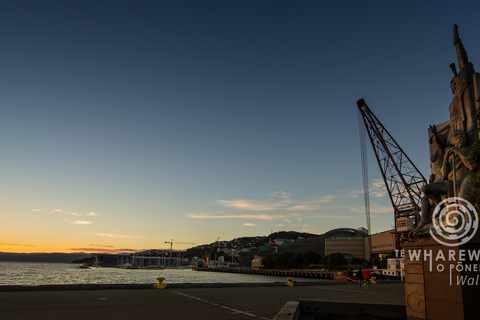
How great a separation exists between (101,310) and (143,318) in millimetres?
2246

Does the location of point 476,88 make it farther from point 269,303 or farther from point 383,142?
point 383,142

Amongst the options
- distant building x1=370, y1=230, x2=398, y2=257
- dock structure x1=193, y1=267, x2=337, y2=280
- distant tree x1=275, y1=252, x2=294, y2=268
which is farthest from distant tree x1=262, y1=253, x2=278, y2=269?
distant building x1=370, y1=230, x2=398, y2=257

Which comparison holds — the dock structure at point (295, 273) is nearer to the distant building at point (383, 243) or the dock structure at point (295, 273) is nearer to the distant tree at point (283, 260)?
the distant tree at point (283, 260)

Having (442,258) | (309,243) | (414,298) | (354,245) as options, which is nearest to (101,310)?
(414,298)

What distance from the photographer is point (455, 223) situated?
977 centimetres

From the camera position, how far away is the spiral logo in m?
9.12

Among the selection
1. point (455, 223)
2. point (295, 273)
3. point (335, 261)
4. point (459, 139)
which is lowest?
point (295, 273)

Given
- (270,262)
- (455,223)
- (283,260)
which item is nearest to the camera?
(455,223)

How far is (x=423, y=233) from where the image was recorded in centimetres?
1060

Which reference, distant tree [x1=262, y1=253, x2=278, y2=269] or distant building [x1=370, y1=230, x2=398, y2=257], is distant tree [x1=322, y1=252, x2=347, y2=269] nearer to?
distant building [x1=370, y1=230, x2=398, y2=257]

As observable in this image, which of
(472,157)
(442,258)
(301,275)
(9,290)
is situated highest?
(472,157)

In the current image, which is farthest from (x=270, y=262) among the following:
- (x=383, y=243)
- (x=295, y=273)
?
(x=383, y=243)

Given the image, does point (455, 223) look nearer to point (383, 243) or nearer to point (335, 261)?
point (335, 261)

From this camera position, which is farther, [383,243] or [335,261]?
[383,243]
